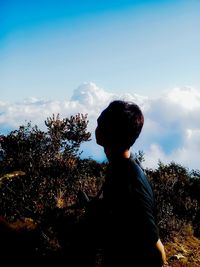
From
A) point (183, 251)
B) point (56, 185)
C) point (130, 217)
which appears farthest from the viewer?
point (56, 185)

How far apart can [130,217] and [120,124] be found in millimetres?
589

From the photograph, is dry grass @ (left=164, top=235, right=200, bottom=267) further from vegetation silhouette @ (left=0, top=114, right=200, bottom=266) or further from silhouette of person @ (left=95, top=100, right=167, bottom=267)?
silhouette of person @ (left=95, top=100, right=167, bottom=267)

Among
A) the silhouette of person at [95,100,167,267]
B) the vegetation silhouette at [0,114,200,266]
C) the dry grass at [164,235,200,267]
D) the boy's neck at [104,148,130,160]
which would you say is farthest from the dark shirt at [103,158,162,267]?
the dry grass at [164,235,200,267]

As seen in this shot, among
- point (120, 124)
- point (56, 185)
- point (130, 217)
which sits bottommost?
point (130, 217)

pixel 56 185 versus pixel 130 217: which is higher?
pixel 56 185

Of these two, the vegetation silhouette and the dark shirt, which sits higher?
the vegetation silhouette

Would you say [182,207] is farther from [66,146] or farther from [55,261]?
[55,261]

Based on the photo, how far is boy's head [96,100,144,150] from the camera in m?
2.14

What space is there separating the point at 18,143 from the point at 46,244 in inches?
238

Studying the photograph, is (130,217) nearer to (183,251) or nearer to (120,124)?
(120,124)

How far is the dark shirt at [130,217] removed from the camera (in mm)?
1916

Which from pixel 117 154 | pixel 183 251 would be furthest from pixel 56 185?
pixel 117 154

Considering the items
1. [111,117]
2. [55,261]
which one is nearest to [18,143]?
[55,261]

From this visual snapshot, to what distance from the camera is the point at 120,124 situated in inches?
84.0
